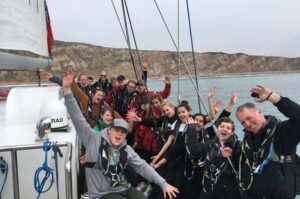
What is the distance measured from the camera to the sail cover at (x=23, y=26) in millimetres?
4039

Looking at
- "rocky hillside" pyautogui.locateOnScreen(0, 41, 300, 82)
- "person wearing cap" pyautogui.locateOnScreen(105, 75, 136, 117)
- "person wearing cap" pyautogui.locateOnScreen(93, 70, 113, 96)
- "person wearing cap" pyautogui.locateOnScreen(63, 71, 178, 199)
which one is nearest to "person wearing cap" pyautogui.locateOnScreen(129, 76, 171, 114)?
"person wearing cap" pyautogui.locateOnScreen(105, 75, 136, 117)

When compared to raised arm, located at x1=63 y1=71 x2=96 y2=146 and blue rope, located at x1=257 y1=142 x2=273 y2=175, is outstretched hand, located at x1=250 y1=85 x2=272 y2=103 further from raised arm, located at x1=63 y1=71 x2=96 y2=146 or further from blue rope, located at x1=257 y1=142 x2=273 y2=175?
raised arm, located at x1=63 y1=71 x2=96 y2=146

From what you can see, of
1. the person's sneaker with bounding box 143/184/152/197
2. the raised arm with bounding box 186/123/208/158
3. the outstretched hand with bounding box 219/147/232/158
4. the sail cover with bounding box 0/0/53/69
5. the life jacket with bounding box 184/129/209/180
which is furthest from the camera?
the person's sneaker with bounding box 143/184/152/197

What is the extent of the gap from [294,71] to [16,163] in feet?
414

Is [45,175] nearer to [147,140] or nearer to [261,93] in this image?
[261,93]

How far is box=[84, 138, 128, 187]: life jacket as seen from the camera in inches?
138

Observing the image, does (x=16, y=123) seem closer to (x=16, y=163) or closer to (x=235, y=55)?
(x=16, y=163)

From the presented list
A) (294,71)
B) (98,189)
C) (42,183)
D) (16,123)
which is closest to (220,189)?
(98,189)

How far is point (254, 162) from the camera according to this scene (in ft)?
10.6

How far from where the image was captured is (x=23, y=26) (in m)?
4.81

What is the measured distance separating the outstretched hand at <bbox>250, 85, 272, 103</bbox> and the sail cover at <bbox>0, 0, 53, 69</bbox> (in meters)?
2.32

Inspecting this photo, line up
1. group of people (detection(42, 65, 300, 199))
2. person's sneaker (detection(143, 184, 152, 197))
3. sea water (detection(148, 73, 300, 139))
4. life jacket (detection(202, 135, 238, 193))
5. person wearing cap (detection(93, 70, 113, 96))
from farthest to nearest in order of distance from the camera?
sea water (detection(148, 73, 300, 139)) → person wearing cap (detection(93, 70, 113, 96)) → person's sneaker (detection(143, 184, 152, 197)) → life jacket (detection(202, 135, 238, 193)) → group of people (detection(42, 65, 300, 199))

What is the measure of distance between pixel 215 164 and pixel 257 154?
0.79m

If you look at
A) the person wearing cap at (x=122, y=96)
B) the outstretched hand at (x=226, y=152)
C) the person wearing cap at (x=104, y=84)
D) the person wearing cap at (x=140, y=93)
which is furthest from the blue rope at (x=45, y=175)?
the person wearing cap at (x=104, y=84)
